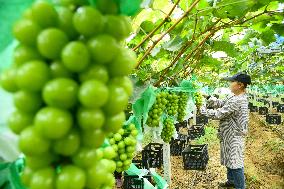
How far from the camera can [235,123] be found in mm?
5160

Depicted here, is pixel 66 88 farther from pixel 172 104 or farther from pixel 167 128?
pixel 167 128

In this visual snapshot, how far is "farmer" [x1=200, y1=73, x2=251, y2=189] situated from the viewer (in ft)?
16.6

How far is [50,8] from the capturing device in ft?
2.32

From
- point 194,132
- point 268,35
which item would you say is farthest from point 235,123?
point 194,132

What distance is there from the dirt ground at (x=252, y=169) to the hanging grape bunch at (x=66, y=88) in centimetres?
618

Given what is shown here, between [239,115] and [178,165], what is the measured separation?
3.23m

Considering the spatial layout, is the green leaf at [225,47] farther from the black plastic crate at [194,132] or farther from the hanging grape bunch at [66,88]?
the black plastic crate at [194,132]

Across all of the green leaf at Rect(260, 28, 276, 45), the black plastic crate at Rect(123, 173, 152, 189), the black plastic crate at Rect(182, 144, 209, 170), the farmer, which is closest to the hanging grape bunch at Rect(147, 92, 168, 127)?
the black plastic crate at Rect(123, 173, 152, 189)

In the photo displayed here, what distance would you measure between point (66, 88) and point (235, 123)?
4758 millimetres

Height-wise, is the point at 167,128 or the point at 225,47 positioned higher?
the point at 225,47

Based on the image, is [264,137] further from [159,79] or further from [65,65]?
[65,65]

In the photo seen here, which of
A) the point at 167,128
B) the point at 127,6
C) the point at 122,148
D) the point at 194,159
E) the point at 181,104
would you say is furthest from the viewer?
the point at 194,159

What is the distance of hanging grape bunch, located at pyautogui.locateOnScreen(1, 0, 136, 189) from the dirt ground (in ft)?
20.3

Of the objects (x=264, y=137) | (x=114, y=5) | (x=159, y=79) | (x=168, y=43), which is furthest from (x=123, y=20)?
(x=264, y=137)
